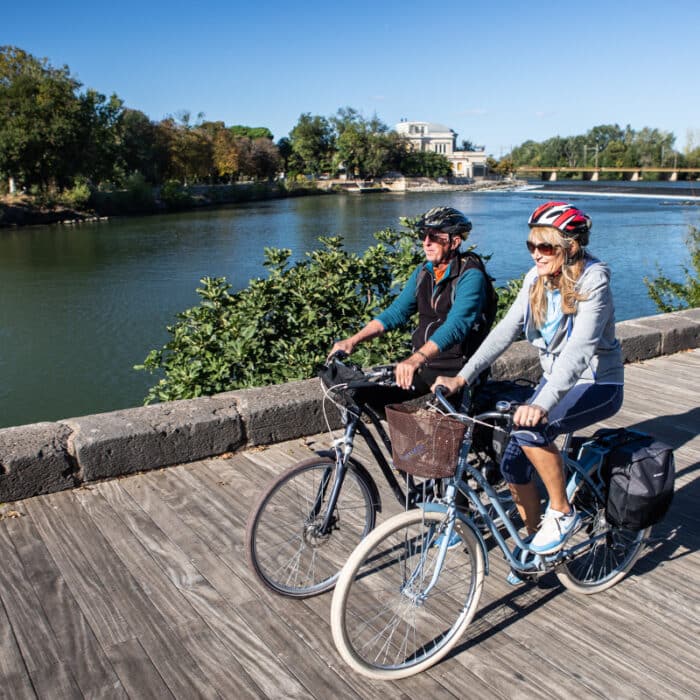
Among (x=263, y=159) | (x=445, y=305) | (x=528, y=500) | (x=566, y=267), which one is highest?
(x=263, y=159)

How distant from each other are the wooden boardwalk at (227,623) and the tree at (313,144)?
11315cm

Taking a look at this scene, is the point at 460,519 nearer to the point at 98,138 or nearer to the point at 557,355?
the point at 557,355

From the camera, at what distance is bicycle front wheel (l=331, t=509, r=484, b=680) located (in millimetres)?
2504

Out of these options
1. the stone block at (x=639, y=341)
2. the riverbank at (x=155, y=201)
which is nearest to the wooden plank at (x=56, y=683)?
the stone block at (x=639, y=341)

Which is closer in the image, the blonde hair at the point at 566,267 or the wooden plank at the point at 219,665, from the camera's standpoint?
the wooden plank at the point at 219,665

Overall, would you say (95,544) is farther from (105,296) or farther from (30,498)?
(105,296)

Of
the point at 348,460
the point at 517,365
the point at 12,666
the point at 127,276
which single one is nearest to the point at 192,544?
the point at 12,666

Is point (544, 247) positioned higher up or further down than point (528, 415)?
higher up

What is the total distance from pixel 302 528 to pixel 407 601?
1.84ft

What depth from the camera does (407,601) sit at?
2846 millimetres

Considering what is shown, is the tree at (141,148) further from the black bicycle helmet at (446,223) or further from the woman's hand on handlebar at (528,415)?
the woman's hand on handlebar at (528,415)

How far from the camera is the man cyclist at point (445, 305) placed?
3248mm

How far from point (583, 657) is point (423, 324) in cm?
157

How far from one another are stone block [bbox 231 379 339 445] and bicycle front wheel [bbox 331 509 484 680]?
6.20ft
